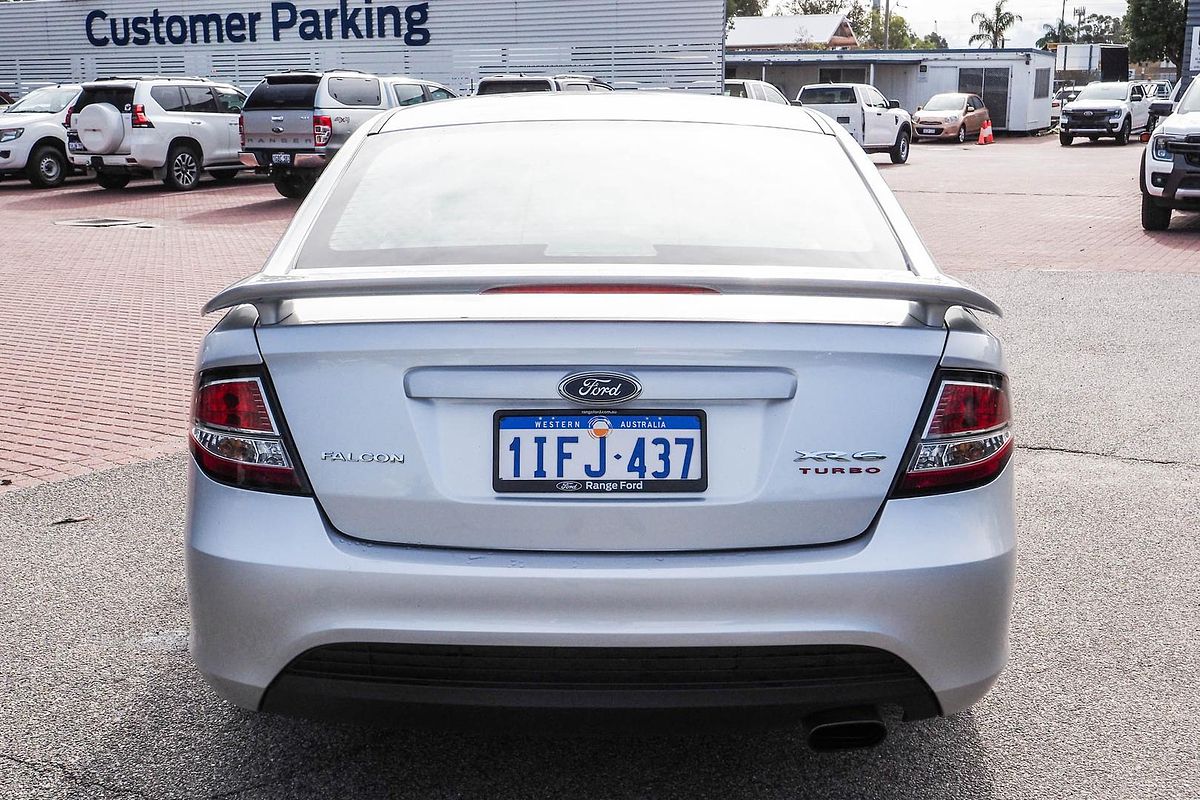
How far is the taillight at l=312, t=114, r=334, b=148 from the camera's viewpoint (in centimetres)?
1938

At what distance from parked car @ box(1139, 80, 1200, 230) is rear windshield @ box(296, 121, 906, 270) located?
40.3 ft

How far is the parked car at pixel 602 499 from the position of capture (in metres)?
2.37

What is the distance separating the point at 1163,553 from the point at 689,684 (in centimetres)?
284

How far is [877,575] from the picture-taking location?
238 cm

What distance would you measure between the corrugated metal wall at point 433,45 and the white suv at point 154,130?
12.4 metres

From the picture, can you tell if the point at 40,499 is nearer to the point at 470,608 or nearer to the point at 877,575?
the point at 470,608

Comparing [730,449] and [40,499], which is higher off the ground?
[730,449]

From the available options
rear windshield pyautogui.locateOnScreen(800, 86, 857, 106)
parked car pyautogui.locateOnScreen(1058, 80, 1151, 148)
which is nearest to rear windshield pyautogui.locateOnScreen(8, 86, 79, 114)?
rear windshield pyautogui.locateOnScreen(800, 86, 857, 106)

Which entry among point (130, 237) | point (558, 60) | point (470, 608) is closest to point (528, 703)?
point (470, 608)

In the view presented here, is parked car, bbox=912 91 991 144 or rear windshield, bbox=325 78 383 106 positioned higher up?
rear windshield, bbox=325 78 383 106

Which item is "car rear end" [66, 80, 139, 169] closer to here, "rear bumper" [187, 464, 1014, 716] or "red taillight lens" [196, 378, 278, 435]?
"red taillight lens" [196, 378, 278, 435]

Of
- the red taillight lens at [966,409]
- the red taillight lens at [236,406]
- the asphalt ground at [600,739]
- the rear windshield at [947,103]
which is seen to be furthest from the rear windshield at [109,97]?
the rear windshield at [947,103]

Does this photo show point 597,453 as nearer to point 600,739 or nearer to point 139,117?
point 600,739

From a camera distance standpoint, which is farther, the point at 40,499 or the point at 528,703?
the point at 40,499
